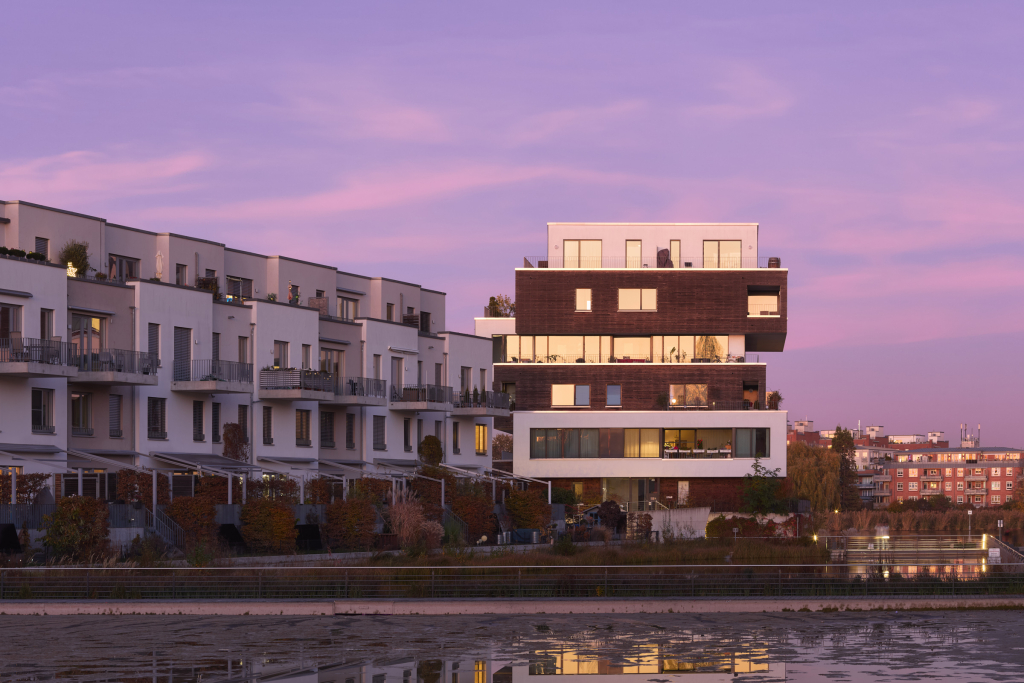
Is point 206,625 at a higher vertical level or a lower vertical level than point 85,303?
lower

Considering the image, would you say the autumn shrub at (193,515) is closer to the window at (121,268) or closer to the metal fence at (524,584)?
the window at (121,268)

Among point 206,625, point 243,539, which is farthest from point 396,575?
point 243,539

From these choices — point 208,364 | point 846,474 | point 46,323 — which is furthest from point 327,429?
point 846,474

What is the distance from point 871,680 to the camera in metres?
15.6

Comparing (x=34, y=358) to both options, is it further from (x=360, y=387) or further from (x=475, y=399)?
(x=475, y=399)

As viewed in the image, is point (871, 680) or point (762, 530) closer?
point (871, 680)

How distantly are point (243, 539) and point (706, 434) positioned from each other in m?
41.9

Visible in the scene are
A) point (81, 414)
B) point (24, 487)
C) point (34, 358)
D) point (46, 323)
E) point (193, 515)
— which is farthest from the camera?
point (81, 414)

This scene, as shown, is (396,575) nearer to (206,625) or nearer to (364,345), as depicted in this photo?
(206,625)

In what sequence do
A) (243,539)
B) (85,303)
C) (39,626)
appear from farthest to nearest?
(85,303) < (243,539) < (39,626)

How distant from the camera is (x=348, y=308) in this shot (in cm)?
7094

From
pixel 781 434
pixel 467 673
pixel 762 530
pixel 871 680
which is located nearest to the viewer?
pixel 871 680

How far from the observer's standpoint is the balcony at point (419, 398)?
65938 mm

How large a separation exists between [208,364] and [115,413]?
504 centimetres
